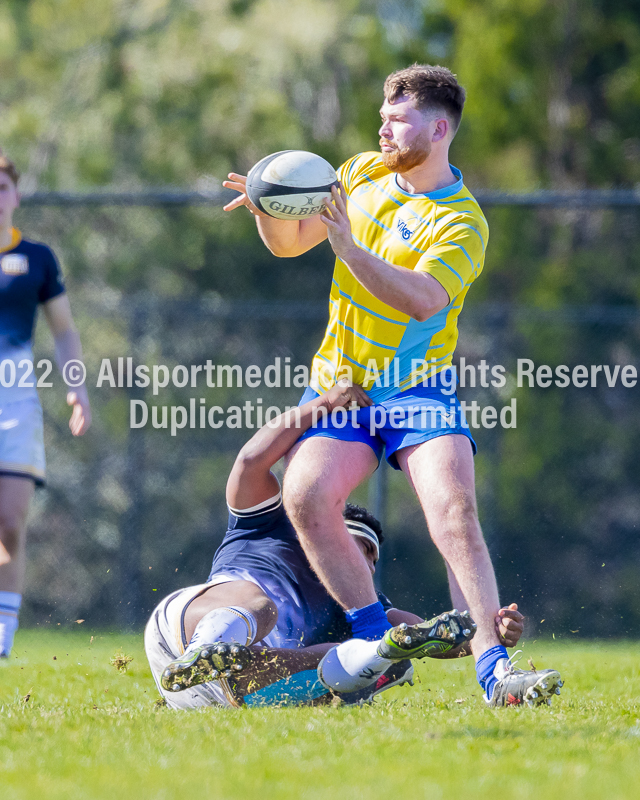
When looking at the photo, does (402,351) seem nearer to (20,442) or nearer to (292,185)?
(292,185)

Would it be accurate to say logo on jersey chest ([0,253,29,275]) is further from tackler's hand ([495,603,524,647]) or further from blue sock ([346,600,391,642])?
tackler's hand ([495,603,524,647])

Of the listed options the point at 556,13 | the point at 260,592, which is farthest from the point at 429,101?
the point at 556,13

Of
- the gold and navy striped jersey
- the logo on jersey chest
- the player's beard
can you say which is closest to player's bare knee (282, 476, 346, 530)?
the gold and navy striped jersey

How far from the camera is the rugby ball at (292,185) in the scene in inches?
149

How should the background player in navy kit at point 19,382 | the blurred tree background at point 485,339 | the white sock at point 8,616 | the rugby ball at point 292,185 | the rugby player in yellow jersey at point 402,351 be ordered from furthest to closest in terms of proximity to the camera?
the blurred tree background at point 485,339 → the background player in navy kit at point 19,382 → the white sock at point 8,616 → the rugby ball at point 292,185 → the rugby player in yellow jersey at point 402,351

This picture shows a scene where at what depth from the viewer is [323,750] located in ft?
8.83

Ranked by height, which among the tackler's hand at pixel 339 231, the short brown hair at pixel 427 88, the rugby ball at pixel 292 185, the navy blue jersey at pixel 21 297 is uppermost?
the short brown hair at pixel 427 88

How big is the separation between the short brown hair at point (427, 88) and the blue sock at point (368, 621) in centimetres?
193

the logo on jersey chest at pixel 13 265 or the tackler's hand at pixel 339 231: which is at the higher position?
the tackler's hand at pixel 339 231

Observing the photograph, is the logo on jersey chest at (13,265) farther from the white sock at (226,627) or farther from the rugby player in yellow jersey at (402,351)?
the white sock at (226,627)

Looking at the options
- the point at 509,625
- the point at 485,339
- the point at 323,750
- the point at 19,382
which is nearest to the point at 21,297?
the point at 19,382

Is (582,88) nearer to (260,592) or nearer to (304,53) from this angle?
(304,53)

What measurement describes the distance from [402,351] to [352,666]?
1.29m

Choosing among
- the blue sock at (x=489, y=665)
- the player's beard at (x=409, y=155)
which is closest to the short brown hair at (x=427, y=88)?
the player's beard at (x=409, y=155)
